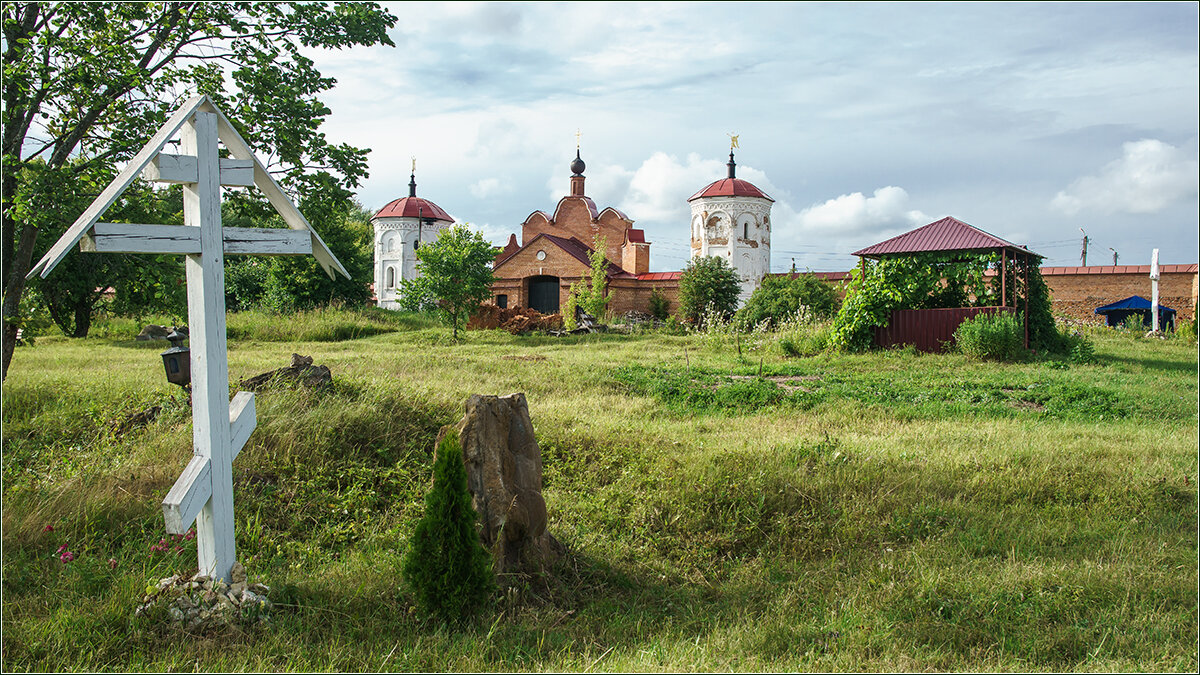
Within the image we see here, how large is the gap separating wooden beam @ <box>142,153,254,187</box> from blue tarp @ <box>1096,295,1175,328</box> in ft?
94.8

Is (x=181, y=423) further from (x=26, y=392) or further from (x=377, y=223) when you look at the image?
(x=377, y=223)

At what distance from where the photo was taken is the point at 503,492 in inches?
168

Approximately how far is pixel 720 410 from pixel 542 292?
22774 millimetres

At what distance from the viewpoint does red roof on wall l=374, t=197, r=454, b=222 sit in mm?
35812

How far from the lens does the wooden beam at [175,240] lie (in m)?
3.58

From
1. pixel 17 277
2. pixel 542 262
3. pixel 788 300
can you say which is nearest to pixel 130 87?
pixel 17 277

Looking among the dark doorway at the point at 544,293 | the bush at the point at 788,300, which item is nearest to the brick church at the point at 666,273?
the dark doorway at the point at 544,293

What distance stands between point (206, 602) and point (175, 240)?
1.72 metres

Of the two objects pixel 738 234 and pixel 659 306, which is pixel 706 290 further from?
pixel 738 234

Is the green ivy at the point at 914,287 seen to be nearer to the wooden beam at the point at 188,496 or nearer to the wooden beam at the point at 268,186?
the wooden beam at the point at 268,186

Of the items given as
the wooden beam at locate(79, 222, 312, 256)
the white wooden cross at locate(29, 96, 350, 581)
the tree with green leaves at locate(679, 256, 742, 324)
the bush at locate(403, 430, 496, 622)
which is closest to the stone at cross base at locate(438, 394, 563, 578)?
the bush at locate(403, 430, 496, 622)

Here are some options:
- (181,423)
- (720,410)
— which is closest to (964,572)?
(720,410)

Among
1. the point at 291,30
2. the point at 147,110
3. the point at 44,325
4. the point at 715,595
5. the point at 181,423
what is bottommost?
the point at 715,595

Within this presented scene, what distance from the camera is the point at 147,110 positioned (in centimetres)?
772
